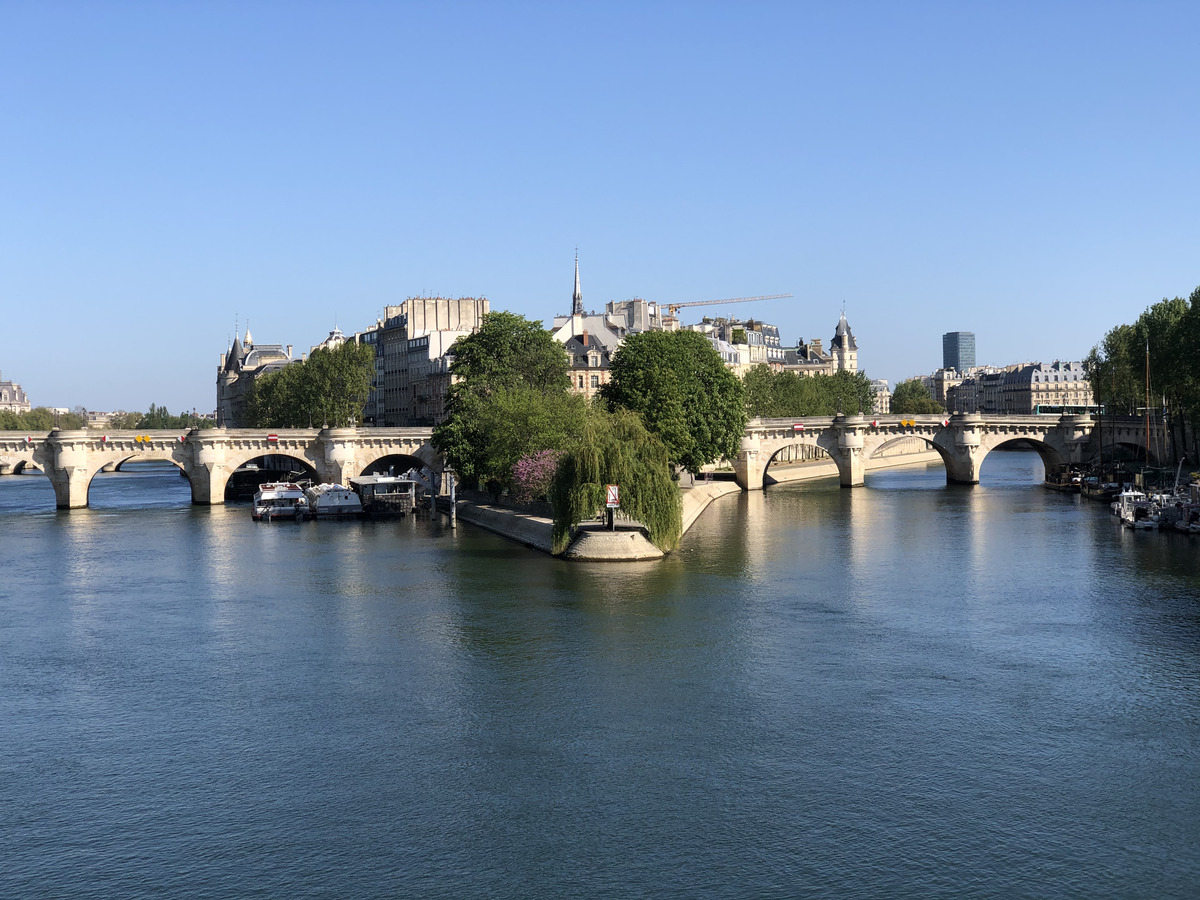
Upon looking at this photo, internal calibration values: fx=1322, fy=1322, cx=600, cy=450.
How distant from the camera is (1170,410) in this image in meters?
98.5

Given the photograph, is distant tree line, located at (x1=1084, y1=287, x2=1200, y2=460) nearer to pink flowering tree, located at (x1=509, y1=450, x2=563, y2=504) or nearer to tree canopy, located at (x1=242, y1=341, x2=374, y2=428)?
pink flowering tree, located at (x1=509, y1=450, x2=563, y2=504)

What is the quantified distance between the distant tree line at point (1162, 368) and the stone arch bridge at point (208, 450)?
49.9m

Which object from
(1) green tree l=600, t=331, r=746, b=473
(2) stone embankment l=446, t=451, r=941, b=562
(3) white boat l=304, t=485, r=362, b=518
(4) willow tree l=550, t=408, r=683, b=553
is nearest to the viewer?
(4) willow tree l=550, t=408, r=683, b=553

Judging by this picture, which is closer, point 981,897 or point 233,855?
point 981,897

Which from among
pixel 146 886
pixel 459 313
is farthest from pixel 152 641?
pixel 459 313

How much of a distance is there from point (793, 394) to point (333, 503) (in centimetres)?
6093

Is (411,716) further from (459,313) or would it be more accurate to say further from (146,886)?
(459,313)

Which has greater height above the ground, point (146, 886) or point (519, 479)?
point (519, 479)

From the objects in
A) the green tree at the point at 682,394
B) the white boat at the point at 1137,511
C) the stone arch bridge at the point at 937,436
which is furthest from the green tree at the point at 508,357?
the white boat at the point at 1137,511

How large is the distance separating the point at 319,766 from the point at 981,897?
1254cm

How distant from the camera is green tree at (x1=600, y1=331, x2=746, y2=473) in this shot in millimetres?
79562

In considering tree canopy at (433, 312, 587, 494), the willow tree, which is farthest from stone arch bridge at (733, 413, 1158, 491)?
the willow tree

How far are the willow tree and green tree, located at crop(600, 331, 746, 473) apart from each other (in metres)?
21.4

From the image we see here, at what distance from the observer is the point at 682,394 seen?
83062mm
